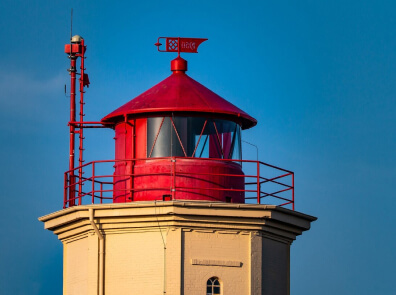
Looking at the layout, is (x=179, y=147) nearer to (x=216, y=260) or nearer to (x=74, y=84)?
(x=216, y=260)

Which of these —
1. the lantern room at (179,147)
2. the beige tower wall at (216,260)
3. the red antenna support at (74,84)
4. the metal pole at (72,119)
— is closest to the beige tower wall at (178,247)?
the beige tower wall at (216,260)

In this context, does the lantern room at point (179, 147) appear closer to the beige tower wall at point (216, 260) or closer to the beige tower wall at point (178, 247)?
the beige tower wall at point (178, 247)

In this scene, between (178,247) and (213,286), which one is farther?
(213,286)

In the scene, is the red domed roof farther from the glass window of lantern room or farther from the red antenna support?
the red antenna support

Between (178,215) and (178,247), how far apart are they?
66 cm

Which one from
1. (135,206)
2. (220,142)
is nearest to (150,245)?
(135,206)

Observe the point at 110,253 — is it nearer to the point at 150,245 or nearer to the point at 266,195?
the point at 150,245

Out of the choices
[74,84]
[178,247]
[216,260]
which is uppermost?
[74,84]

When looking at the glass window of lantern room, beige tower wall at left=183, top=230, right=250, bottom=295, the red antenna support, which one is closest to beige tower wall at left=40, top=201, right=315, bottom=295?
beige tower wall at left=183, top=230, right=250, bottom=295

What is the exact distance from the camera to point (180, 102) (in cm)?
2911

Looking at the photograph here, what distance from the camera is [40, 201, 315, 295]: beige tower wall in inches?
1112

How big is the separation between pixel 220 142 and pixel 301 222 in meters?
2.50

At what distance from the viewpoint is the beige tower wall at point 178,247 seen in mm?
28250

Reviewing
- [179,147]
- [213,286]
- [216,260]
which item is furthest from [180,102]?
[213,286]
